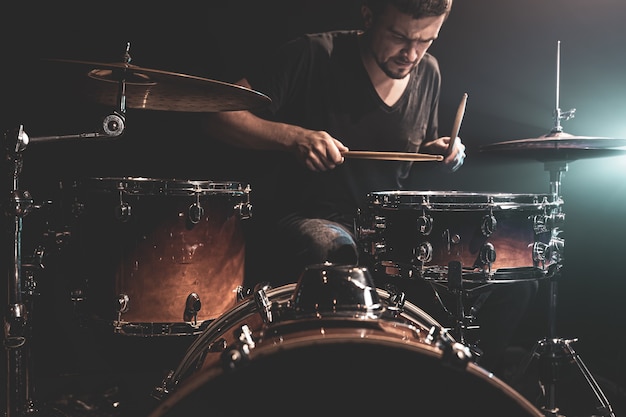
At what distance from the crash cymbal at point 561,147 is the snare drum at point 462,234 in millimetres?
354

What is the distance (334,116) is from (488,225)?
3.62 ft

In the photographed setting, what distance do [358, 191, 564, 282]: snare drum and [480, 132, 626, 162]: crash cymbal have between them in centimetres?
35

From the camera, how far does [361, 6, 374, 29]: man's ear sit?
3.07 meters

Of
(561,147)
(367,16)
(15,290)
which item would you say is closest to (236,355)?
(15,290)

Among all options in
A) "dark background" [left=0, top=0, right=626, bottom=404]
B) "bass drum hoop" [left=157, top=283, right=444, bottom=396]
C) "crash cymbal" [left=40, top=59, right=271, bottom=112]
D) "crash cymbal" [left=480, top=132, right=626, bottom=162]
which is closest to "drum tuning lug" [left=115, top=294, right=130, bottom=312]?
"bass drum hoop" [left=157, top=283, right=444, bottom=396]

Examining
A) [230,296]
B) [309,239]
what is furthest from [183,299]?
[309,239]

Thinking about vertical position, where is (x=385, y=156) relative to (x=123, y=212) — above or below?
above

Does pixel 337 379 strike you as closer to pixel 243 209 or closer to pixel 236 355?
pixel 236 355

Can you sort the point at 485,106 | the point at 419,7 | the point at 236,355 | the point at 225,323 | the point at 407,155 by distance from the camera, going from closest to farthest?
the point at 236,355 < the point at 225,323 < the point at 407,155 < the point at 419,7 < the point at 485,106

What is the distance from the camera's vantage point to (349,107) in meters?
3.09

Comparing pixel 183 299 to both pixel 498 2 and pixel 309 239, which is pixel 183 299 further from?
pixel 498 2

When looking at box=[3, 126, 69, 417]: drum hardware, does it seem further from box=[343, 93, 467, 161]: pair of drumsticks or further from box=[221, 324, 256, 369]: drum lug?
box=[343, 93, 467, 161]: pair of drumsticks

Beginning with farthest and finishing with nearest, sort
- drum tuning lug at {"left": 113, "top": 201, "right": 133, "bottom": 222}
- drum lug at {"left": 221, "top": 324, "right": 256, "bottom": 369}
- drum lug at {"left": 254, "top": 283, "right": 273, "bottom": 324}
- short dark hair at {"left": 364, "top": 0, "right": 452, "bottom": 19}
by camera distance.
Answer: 1. short dark hair at {"left": 364, "top": 0, "right": 452, "bottom": 19}
2. drum tuning lug at {"left": 113, "top": 201, "right": 133, "bottom": 222}
3. drum lug at {"left": 254, "top": 283, "right": 273, "bottom": 324}
4. drum lug at {"left": 221, "top": 324, "right": 256, "bottom": 369}

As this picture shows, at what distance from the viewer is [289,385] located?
1189 mm
